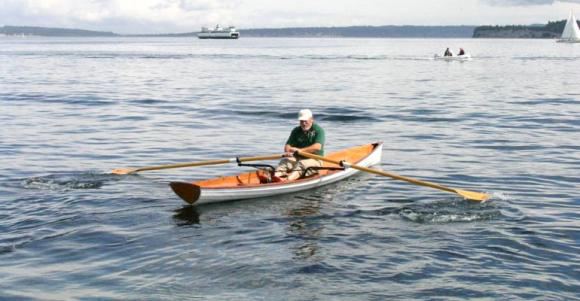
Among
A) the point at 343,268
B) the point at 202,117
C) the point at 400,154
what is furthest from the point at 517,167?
the point at 202,117

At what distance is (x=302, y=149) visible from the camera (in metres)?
18.3

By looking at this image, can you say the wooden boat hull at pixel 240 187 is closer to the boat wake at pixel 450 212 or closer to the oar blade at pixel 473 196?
the boat wake at pixel 450 212

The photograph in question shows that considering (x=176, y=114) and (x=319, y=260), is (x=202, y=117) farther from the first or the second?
(x=319, y=260)

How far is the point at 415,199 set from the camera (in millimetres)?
17859

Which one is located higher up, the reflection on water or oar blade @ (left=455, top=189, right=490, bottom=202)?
oar blade @ (left=455, top=189, right=490, bottom=202)

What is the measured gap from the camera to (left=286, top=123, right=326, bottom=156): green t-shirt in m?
18.5

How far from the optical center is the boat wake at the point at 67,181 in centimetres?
1877

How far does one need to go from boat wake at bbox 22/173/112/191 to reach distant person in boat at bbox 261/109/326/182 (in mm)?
4626

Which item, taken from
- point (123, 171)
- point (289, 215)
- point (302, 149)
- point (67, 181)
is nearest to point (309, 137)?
point (302, 149)

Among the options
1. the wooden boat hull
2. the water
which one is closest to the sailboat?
the water

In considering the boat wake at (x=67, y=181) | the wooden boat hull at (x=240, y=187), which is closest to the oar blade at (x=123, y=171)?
the boat wake at (x=67, y=181)

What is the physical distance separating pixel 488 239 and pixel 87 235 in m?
7.66

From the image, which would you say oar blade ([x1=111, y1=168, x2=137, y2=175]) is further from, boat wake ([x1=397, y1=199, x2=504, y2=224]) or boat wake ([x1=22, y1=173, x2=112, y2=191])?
boat wake ([x1=397, y1=199, x2=504, y2=224])

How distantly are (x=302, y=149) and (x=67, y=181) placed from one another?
20.3 feet
